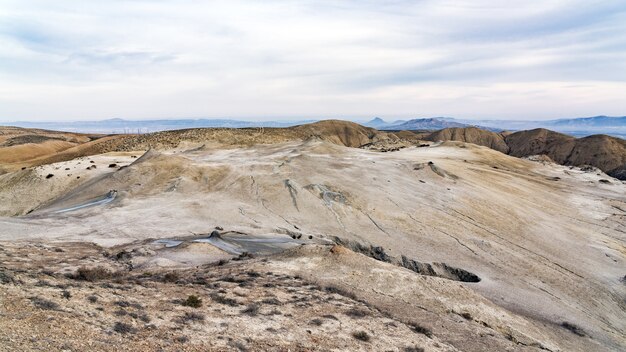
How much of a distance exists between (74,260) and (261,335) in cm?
993

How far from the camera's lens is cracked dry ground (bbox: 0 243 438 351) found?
1084cm

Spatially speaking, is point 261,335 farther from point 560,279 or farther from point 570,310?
point 560,279

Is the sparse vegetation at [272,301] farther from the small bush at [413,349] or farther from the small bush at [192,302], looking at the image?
the small bush at [413,349]

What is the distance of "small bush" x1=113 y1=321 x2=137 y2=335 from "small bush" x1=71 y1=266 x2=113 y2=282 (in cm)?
461

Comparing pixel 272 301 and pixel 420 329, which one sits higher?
pixel 272 301

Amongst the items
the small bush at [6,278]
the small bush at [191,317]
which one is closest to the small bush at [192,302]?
the small bush at [191,317]

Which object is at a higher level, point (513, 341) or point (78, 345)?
point (78, 345)

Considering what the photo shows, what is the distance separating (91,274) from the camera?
15.9m

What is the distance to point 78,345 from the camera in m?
10.1

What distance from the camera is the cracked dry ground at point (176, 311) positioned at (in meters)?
10.8

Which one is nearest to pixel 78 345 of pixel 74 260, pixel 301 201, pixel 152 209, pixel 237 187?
pixel 74 260

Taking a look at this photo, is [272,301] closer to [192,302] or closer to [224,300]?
[224,300]

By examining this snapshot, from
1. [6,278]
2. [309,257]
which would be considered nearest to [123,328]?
[6,278]

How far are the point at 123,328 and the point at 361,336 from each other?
717cm
